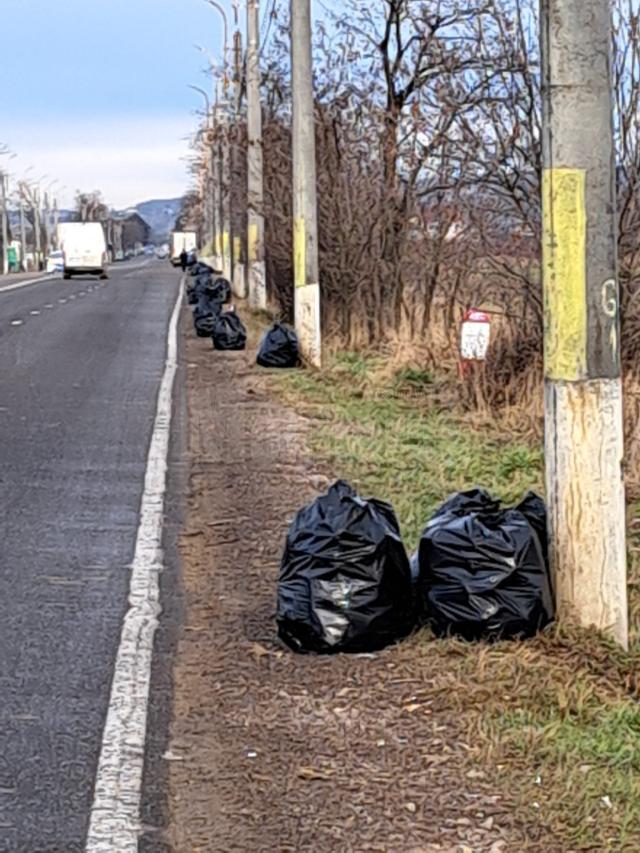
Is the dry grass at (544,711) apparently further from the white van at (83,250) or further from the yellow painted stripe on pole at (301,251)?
the white van at (83,250)

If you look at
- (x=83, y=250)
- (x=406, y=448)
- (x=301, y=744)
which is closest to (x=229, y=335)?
(x=406, y=448)

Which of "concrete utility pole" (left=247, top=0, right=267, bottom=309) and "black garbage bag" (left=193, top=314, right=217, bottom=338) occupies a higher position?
"concrete utility pole" (left=247, top=0, right=267, bottom=309)

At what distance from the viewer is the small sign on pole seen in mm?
13914

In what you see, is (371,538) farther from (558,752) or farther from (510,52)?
(510,52)

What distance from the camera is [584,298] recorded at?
6012 mm

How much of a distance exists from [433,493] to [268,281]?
22.2m

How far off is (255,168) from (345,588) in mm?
20963

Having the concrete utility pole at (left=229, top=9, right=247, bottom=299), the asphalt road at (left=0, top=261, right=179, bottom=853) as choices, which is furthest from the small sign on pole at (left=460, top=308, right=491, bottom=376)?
the concrete utility pole at (left=229, top=9, right=247, bottom=299)

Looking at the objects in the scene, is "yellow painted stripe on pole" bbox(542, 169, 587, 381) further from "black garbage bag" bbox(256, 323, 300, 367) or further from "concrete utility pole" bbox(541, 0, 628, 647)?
"black garbage bag" bbox(256, 323, 300, 367)

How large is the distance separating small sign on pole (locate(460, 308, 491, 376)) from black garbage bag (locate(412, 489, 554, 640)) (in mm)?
7693

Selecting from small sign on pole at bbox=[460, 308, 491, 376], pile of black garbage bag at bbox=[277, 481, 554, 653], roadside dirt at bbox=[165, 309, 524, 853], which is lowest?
roadside dirt at bbox=[165, 309, 524, 853]

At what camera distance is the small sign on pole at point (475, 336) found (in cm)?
1391

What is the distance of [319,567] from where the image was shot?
6.30m

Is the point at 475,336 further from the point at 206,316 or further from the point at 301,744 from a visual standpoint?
the point at 206,316
